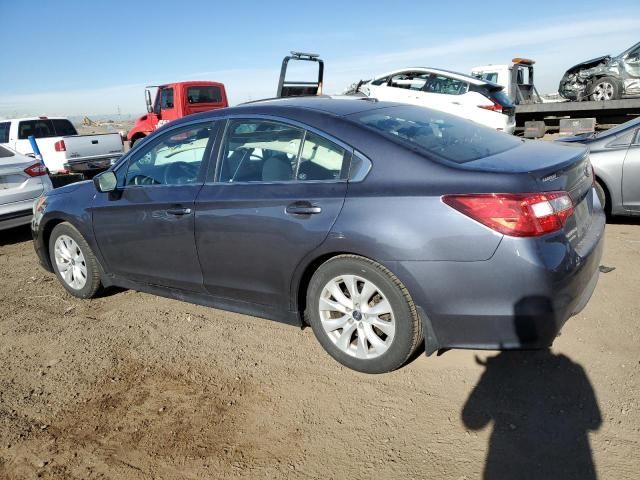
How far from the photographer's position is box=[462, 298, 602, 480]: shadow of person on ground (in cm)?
226

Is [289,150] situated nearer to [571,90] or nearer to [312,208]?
[312,208]

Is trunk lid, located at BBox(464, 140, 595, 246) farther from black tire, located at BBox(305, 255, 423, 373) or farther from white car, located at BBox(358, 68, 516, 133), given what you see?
white car, located at BBox(358, 68, 516, 133)

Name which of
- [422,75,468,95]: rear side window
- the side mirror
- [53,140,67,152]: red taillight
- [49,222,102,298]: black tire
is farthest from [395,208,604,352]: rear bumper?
[53,140,67,152]: red taillight

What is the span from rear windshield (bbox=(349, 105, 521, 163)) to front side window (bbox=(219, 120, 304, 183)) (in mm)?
442

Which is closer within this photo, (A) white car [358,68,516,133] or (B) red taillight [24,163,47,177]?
(B) red taillight [24,163,47,177]

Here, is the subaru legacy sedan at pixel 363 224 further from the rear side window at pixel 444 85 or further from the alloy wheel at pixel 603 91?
the alloy wheel at pixel 603 91

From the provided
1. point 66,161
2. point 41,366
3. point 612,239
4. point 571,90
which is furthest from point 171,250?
point 571,90

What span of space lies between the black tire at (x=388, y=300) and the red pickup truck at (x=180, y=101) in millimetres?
11970

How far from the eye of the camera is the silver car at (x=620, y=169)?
5.49 metres

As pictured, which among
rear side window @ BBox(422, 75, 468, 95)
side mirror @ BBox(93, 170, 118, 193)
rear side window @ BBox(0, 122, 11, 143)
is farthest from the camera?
rear side window @ BBox(0, 122, 11, 143)

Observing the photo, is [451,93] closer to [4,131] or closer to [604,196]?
[604,196]

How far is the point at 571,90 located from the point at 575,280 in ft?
45.4

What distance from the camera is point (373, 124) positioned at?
3.12 meters

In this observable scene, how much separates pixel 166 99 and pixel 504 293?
13.8 m
